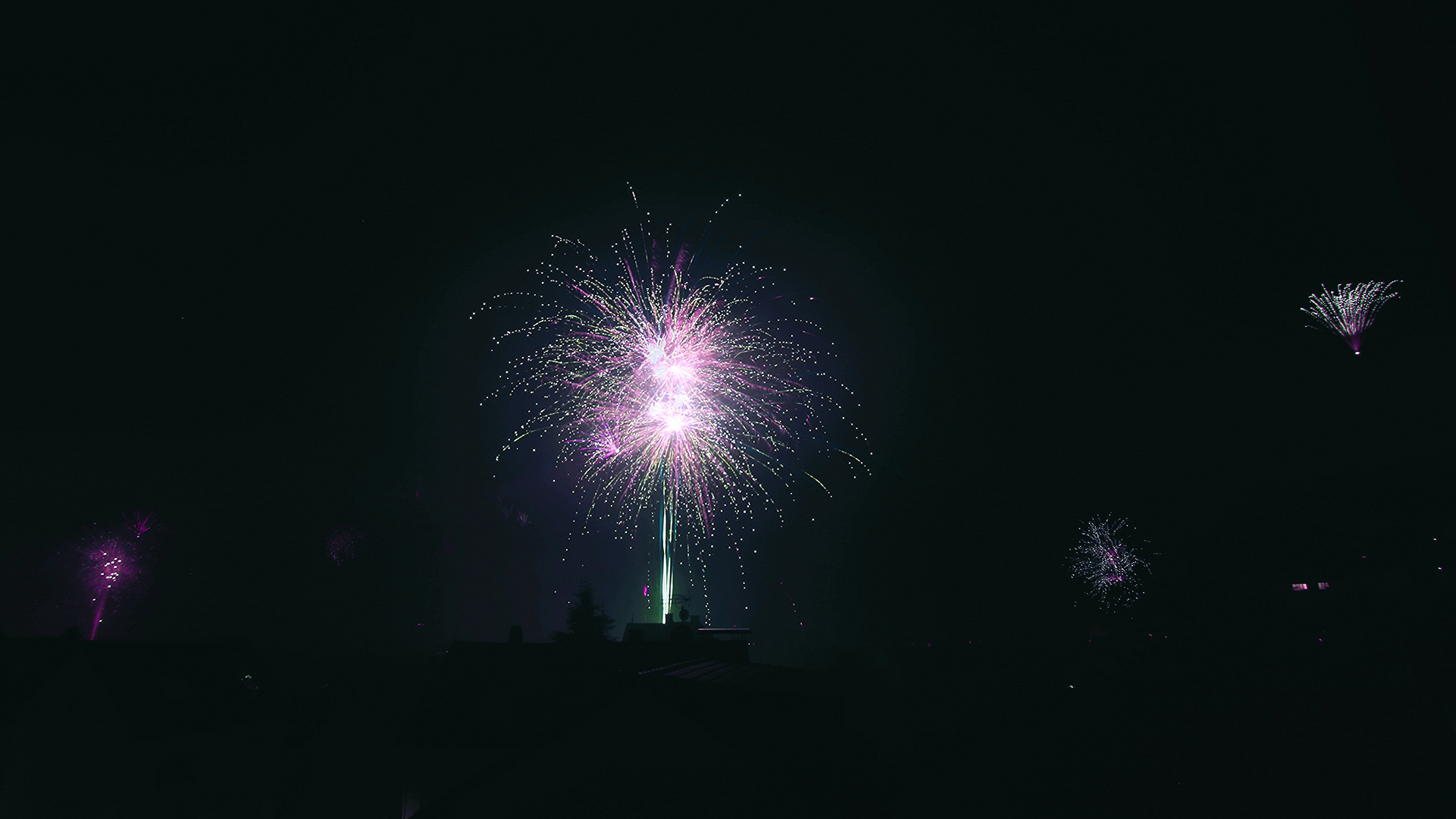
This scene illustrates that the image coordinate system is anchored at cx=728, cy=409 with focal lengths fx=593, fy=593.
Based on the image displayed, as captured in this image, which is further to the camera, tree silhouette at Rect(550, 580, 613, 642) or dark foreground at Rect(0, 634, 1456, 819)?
tree silhouette at Rect(550, 580, 613, 642)

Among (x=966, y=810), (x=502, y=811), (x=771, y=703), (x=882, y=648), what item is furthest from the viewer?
(x=882, y=648)

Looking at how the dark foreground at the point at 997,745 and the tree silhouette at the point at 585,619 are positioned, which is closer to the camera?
the dark foreground at the point at 997,745

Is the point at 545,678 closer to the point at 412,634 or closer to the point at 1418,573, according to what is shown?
the point at 1418,573

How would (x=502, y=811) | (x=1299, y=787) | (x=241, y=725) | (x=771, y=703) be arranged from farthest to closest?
(x=241, y=725), (x=771, y=703), (x=502, y=811), (x=1299, y=787)

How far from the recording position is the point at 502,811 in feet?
34.1

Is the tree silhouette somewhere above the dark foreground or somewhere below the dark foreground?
above

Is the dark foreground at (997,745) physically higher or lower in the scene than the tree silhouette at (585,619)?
lower

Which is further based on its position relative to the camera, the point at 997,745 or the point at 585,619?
the point at 585,619

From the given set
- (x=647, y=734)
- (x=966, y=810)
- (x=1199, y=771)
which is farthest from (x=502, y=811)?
(x=1199, y=771)

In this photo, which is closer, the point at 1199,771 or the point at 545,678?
the point at 1199,771

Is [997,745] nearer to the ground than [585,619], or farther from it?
nearer to the ground

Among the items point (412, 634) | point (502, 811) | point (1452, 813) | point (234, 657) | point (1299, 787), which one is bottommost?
point (1452, 813)

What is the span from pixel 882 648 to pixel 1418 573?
55.2 meters

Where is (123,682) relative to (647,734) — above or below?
above
